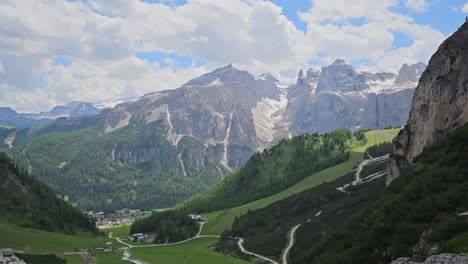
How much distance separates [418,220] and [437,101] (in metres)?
71.7

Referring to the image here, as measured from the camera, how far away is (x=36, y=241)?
164m

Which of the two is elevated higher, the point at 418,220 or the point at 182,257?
the point at 418,220

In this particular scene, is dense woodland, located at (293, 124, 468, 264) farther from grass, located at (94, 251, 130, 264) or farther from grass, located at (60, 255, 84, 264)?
grass, located at (94, 251, 130, 264)

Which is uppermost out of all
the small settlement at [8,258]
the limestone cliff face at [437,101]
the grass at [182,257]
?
the limestone cliff face at [437,101]

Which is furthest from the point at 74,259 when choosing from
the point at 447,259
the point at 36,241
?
the point at 447,259

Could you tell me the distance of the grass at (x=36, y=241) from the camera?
15275 centimetres

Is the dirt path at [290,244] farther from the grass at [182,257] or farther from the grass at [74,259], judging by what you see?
the grass at [74,259]

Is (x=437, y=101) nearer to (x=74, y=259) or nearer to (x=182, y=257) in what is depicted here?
(x=182, y=257)

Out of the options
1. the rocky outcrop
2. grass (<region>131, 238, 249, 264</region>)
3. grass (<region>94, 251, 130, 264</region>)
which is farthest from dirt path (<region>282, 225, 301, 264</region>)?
the rocky outcrop

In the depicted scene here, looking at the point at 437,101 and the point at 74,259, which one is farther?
the point at 74,259

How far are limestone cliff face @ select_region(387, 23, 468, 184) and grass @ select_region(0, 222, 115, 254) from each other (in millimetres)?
116340

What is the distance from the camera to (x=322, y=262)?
5881cm

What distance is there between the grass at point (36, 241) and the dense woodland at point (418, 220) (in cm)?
11906

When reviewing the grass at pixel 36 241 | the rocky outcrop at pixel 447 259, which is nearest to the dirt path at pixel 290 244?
the grass at pixel 36 241
